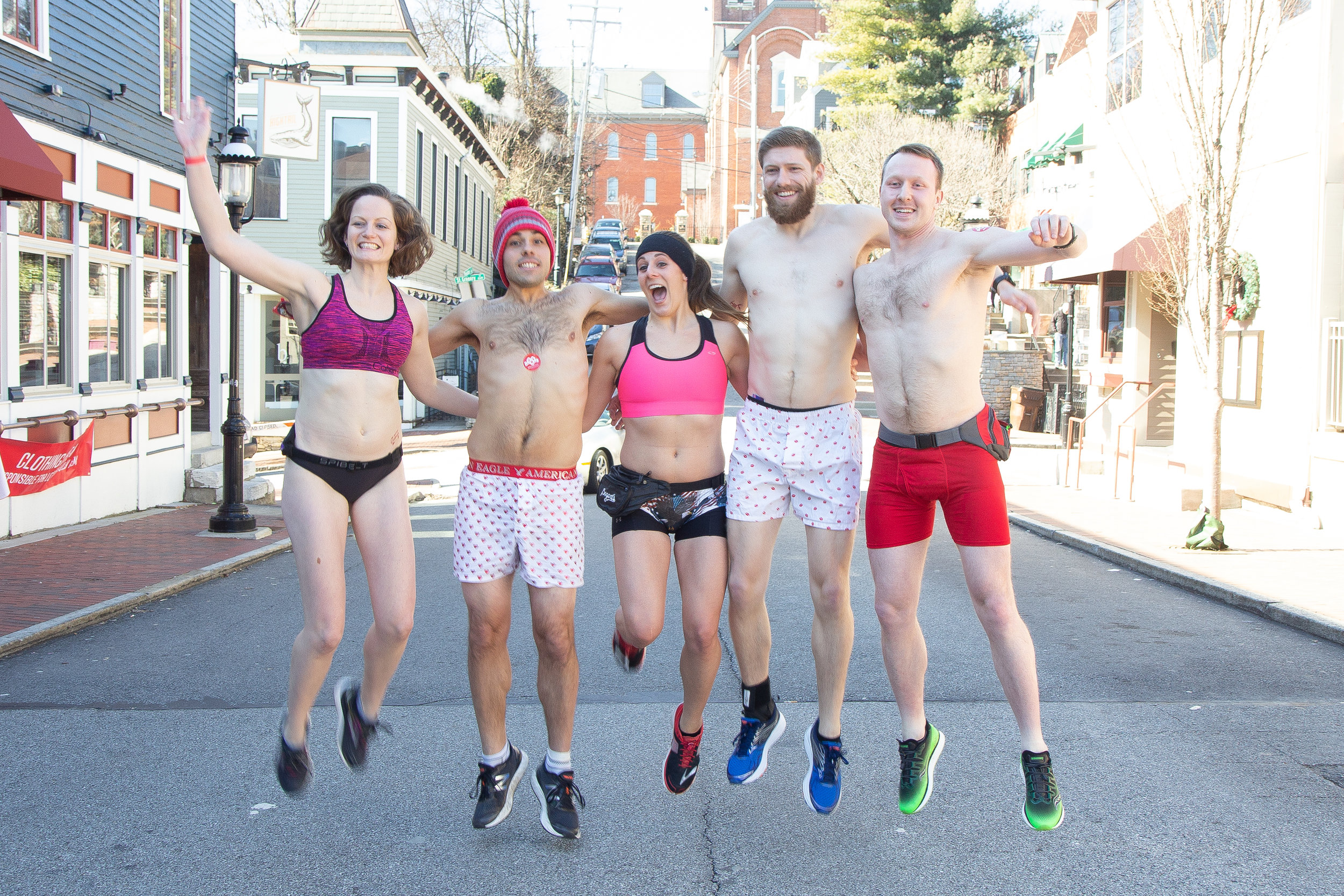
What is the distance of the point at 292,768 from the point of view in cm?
418

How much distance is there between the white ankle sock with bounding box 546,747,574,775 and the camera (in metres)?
4.16

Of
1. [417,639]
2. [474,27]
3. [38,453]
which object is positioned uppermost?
[474,27]

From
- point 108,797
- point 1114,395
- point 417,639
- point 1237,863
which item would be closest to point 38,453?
point 417,639

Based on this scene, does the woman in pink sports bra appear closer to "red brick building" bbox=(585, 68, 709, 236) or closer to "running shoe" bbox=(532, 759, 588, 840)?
"running shoe" bbox=(532, 759, 588, 840)

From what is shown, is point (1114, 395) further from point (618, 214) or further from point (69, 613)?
point (618, 214)

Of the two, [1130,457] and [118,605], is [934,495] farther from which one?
[1130,457]

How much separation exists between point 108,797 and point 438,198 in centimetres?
2782

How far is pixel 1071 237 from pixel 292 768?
3.34 meters

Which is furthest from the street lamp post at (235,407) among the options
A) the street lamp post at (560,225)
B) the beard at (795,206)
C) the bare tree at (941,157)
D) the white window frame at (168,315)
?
the street lamp post at (560,225)

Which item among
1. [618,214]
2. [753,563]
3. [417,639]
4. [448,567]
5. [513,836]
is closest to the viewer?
[513,836]

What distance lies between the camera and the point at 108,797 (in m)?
4.43

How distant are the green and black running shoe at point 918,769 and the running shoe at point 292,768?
7.08 ft

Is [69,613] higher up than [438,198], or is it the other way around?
[438,198]

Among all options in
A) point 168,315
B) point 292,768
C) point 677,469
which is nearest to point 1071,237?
point 677,469
